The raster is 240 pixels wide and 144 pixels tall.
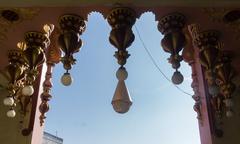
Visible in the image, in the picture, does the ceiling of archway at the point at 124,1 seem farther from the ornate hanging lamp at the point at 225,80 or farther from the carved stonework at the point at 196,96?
the carved stonework at the point at 196,96

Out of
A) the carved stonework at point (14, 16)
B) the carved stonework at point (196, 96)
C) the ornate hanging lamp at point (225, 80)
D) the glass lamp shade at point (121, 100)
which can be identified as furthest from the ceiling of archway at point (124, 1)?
the carved stonework at point (196, 96)

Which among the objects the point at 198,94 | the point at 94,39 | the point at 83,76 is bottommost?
the point at 198,94

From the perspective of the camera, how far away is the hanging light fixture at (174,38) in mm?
1168

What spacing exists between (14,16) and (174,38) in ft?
2.19

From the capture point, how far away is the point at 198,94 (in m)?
1.91

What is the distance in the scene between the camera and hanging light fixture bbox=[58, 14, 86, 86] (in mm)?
1178

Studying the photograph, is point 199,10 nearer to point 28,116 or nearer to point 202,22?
point 202,22

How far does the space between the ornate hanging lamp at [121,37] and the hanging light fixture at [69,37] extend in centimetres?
14

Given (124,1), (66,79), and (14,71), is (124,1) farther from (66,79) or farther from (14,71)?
(14,71)

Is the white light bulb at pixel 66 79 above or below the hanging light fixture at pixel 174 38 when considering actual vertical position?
below

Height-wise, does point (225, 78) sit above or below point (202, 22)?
below

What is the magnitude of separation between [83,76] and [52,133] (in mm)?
525

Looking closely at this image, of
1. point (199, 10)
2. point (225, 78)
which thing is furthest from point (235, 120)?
point (199, 10)

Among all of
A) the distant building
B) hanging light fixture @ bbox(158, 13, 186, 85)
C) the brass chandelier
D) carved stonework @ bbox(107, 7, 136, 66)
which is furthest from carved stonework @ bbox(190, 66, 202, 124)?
the distant building
